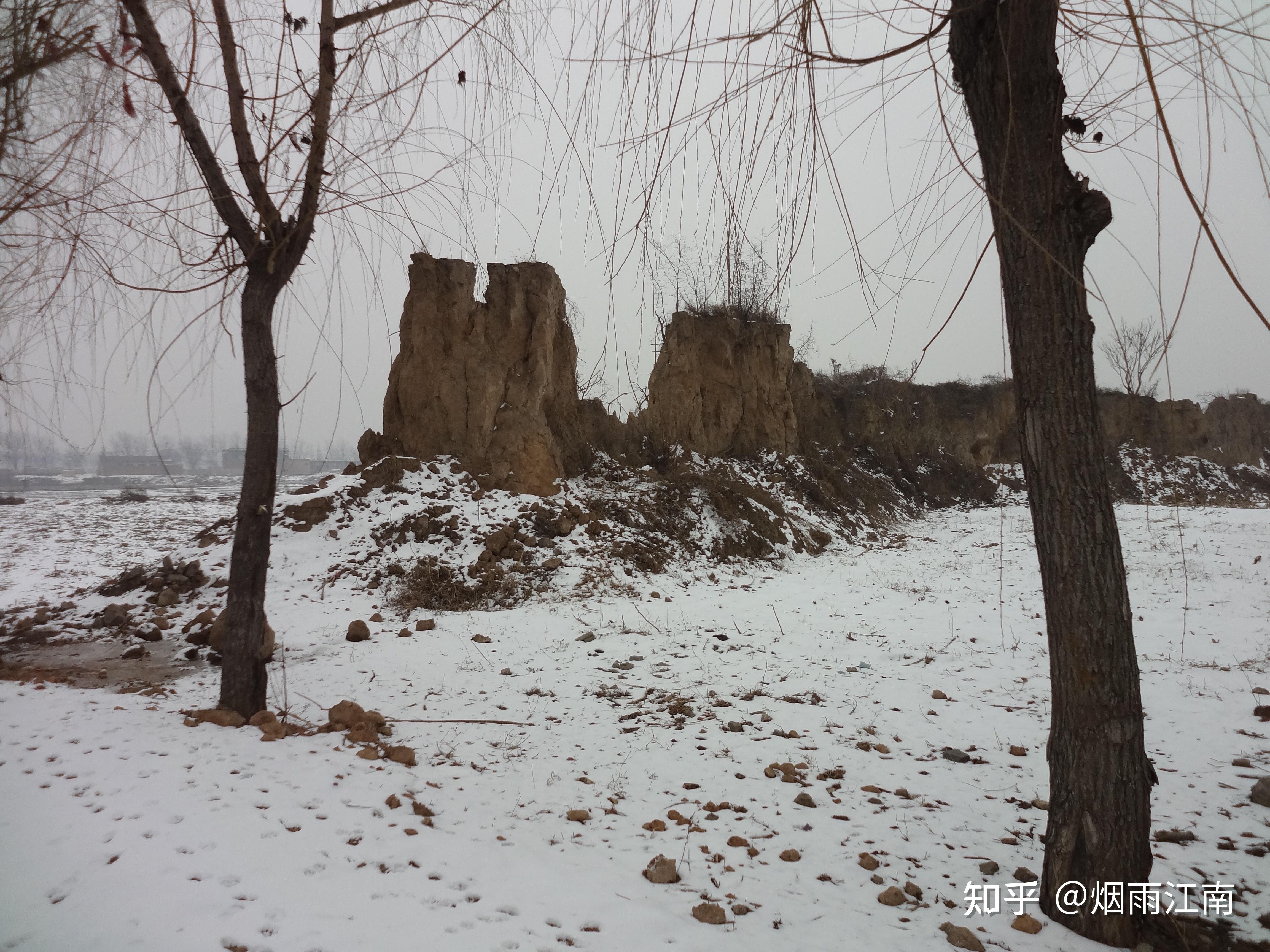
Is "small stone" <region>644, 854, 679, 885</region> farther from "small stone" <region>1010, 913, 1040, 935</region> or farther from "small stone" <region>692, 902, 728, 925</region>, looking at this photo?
"small stone" <region>1010, 913, 1040, 935</region>

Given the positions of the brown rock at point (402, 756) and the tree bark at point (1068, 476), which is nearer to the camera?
the tree bark at point (1068, 476)

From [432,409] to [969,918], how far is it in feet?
36.6

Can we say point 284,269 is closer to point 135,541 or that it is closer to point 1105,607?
point 1105,607

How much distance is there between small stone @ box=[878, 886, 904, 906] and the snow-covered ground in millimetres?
32

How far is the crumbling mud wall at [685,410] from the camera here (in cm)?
1188

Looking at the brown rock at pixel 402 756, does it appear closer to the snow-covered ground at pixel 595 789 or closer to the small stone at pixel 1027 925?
the snow-covered ground at pixel 595 789

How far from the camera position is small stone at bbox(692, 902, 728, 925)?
2.25 m

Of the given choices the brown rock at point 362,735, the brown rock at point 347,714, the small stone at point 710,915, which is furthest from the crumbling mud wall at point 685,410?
the brown rock at point 347,714

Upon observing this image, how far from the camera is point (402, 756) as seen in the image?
3553mm

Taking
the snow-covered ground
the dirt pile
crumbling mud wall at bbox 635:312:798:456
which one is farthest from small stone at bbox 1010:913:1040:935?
crumbling mud wall at bbox 635:312:798:456

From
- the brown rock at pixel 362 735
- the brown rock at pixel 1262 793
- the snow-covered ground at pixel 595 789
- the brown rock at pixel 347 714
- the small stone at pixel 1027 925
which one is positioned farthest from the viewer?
the brown rock at pixel 347 714

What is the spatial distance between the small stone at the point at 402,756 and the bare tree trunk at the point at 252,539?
960 mm

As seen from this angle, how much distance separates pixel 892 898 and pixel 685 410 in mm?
15305

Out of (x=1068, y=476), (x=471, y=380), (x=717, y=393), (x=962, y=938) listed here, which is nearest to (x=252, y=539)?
(x=962, y=938)
